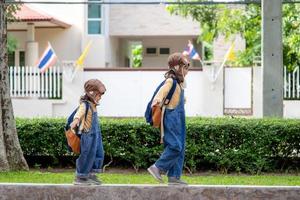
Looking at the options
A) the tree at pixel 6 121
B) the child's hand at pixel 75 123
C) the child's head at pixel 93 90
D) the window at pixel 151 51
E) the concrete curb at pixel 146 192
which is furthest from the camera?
the window at pixel 151 51

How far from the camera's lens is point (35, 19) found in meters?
28.0

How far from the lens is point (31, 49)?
28266mm

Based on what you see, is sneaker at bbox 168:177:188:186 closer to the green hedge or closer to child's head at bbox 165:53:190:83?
child's head at bbox 165:53:190:83

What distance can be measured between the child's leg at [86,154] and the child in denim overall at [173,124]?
0.69 m

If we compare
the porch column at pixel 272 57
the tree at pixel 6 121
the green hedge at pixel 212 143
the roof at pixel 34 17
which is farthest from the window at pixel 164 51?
the tree at pixel 6 121

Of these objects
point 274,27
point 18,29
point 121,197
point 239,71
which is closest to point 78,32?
point 18,29

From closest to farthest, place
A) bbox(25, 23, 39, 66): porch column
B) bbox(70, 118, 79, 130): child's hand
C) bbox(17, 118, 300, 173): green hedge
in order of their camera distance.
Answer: bbox(70, 118, 79, 130): child's hand
bbox(17, 118, 300, 173): green hedge
bbox(25, 23, 39, 66): porch column

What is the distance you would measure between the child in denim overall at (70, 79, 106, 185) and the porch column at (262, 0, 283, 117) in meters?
6.54

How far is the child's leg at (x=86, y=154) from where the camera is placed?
7.91 meters

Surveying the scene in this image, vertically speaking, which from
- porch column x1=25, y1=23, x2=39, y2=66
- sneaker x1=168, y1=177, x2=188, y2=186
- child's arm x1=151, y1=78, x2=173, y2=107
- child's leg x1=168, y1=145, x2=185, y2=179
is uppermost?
porch column x1=25, y1=23, x2=39, y2=66

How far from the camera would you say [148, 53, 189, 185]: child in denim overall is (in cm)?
791

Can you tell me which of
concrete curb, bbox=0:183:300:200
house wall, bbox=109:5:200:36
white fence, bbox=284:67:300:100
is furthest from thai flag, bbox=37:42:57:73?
concrete curb, bbox=0:183:300:200

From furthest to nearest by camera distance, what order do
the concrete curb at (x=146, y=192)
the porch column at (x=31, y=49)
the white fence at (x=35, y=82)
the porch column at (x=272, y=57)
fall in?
the porch column at (x=31, y=49)
the white fence at (x=35, y=82)
the porch column at (x=272, y=57)
the concrete curb at (x=146, y=192)

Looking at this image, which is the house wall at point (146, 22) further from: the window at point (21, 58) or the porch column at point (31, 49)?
the porch column at point (31, 49)
